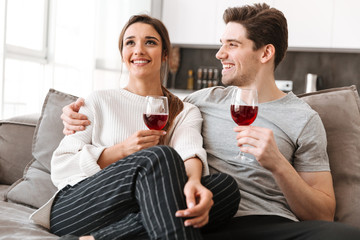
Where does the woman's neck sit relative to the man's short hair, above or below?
below

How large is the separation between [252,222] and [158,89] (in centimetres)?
82

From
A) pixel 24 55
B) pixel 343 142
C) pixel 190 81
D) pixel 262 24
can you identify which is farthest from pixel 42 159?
pixel 190 81

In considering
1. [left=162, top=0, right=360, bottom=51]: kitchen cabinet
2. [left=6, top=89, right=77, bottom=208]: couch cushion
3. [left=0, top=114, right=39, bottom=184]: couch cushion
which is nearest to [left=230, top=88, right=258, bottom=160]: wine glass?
[left=6, top=89, right=77, bottom=208]: couch cushion

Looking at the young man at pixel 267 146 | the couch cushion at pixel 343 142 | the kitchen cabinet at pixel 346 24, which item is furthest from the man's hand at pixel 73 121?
the kitchen cabinet at pixel 346 24

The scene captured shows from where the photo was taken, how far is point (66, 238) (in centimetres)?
136

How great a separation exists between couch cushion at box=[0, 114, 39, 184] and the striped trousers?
2.05ft

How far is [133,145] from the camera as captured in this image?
159cm

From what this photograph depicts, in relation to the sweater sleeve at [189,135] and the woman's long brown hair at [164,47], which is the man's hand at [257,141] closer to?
the sweater sleeve at [189,135]

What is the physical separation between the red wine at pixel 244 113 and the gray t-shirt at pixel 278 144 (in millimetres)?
237

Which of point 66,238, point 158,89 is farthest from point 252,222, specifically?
point 158,89

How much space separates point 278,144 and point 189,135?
362mm

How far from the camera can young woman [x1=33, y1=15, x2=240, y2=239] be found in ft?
4.27

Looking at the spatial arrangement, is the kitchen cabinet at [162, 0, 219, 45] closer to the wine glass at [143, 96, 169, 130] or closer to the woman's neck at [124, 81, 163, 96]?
the woman's neck at [124, 81, 163, 96]

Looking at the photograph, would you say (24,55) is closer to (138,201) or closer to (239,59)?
(239,59)
